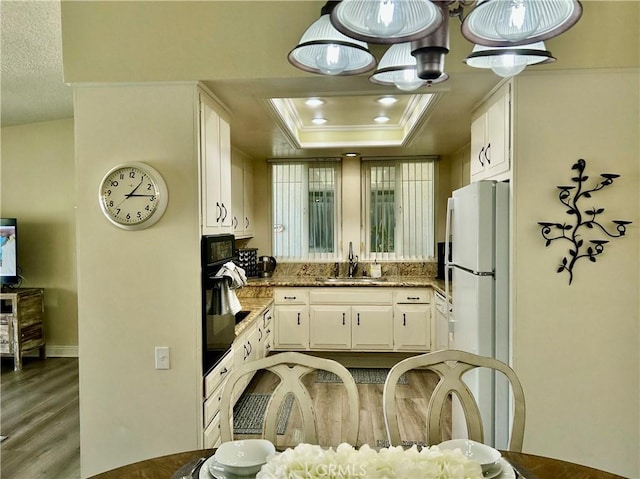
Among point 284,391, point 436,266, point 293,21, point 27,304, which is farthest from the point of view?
point 436,266

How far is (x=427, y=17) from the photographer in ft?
3.69

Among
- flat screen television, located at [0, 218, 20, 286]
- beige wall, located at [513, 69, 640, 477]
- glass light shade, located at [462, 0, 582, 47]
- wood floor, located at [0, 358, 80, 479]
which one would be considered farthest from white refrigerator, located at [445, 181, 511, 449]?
flat screen television, located at [0, 218, 20, 286]

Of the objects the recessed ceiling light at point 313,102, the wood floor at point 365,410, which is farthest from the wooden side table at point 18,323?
the recessed ceiling light at point 313,102

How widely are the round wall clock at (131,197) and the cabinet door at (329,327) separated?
2.69 metres

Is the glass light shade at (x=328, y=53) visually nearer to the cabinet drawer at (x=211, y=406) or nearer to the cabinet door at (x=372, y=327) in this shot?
the cabinet drawer at (x=211, y=406)

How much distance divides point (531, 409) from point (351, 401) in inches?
48.3

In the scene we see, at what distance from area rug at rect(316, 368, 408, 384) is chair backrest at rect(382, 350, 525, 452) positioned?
282 cm

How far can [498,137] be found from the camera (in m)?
2.45

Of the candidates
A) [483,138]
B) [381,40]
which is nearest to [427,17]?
[381,40]

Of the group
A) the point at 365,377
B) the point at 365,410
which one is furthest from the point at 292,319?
the point at 365,410

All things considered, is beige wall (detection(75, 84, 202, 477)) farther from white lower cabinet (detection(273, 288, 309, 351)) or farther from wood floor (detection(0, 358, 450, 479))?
white lower cabinet (detection(273, 288, 309, 351))

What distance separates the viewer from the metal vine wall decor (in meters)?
2.20

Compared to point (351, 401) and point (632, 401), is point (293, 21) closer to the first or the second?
point (351, 401)

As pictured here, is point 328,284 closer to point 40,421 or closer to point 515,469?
point 40,421
